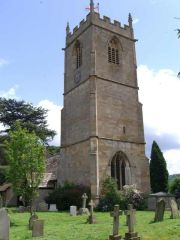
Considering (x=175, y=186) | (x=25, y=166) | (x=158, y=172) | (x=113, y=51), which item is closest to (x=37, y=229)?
(x=25, y=166)

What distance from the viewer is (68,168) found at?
3114cm

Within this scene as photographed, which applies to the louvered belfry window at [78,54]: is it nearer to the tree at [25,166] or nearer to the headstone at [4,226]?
the tree at [25,166]

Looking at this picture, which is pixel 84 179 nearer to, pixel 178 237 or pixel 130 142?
pixel 130 142

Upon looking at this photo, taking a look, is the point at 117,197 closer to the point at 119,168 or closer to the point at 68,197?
the point at 119,168

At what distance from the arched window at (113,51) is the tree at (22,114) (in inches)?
540

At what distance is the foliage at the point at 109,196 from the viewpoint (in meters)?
25.7

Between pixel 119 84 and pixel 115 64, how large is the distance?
2095mm

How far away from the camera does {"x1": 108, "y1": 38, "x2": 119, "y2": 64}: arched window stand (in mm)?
32281

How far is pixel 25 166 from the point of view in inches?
768

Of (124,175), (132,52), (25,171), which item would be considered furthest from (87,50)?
(25,171)

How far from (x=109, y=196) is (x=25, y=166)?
29.9ft

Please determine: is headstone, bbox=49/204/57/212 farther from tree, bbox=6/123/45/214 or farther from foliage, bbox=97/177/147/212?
tree, bbox=6/123/45/214

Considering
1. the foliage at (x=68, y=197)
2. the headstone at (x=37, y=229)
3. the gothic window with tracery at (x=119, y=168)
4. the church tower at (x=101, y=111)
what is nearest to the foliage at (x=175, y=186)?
the church tower at (x=101, y=111)

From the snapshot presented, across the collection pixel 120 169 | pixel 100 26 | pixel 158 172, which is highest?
pixel 100 26
